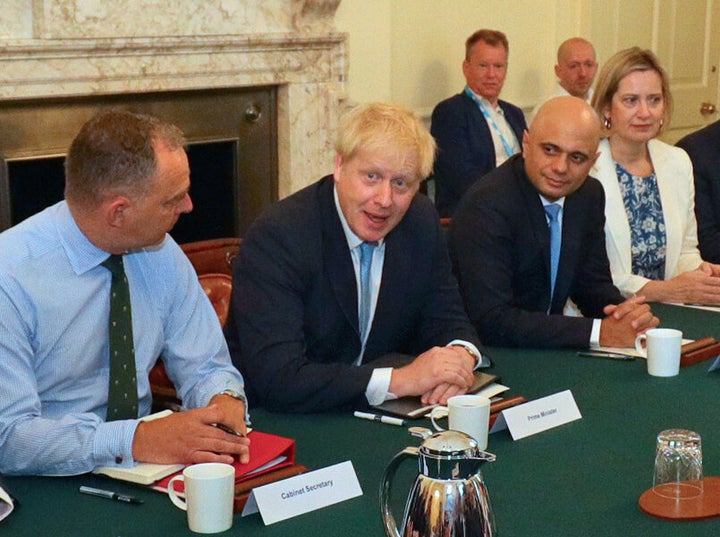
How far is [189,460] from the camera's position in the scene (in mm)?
1939

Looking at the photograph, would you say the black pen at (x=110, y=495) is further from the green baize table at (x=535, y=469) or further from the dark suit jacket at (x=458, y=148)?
the dark suit jacket at (x=458, y=148)


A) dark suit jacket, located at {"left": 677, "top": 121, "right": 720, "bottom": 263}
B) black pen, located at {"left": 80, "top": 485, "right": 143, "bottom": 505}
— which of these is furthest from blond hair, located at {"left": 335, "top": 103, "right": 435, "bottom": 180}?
dark suit jacket, located at {"left": 677, "top": 121, "right": 720, "bottom": 263}

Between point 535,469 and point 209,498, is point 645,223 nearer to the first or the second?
A: point 535,469

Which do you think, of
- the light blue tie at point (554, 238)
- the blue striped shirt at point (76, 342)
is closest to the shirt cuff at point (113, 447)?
the blue striped shirt at point (76, 342)

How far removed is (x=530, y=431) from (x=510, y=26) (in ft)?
14.9

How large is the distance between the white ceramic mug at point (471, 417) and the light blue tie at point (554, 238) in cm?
121

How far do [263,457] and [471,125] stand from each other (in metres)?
4.02

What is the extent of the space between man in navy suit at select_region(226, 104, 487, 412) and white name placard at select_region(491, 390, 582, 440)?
0.63ft

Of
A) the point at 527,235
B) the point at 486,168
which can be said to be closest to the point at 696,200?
the point at 527,235

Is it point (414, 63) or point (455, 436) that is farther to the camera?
point (414, 63)

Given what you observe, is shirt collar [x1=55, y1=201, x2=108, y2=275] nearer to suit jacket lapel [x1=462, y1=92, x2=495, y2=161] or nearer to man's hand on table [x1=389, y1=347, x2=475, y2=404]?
man's hand on table [x1=389, y1=347, x2=475, y2=404]

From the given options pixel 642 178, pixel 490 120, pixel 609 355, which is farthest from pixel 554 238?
pixel 490 120

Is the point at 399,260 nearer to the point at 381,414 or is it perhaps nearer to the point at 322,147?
the point at 381,414

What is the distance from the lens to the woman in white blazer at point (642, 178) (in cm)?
372
